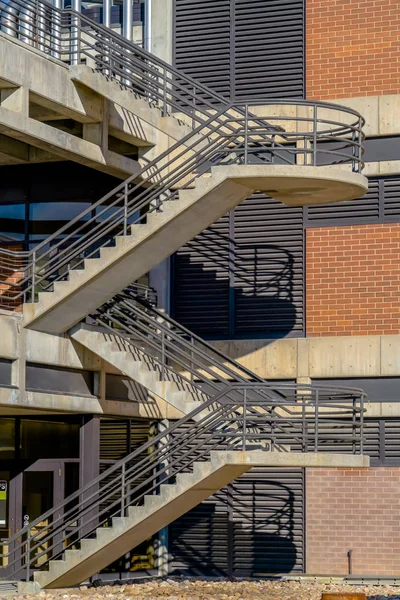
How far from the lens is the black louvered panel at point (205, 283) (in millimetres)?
28156

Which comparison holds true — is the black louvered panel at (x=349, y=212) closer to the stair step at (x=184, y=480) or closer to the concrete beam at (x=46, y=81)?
the concrete beam at (x=46, y=81)

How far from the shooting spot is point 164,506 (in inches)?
896

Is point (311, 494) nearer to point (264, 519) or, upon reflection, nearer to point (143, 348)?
point (264, 519)

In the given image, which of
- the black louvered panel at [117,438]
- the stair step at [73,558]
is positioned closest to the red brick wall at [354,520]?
the black louvered panel at [117,438]

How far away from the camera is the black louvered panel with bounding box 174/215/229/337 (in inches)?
1109

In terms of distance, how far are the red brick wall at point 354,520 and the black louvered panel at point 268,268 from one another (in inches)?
127

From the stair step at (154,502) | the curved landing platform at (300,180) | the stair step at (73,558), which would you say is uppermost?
the curved landing platform at (300,180)

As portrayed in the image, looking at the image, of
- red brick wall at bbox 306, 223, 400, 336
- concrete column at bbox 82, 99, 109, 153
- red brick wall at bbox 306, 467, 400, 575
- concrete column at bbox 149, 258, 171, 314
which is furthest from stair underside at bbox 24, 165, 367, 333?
red brick wall at bbox 306, 467, 400, 575

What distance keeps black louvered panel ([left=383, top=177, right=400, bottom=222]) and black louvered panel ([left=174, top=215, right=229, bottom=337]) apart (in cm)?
342

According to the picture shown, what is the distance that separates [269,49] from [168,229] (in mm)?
7061

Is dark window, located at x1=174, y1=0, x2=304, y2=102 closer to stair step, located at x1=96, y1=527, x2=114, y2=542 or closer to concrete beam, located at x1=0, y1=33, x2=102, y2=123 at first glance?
concrete beam, located at x1=0, y1=33, x2=102, y2=123

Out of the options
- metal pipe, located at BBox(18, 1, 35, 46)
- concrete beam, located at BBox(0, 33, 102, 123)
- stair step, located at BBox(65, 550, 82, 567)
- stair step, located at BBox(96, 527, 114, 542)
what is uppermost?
metal pipe, located at BBox(18, 1, 35, 46)

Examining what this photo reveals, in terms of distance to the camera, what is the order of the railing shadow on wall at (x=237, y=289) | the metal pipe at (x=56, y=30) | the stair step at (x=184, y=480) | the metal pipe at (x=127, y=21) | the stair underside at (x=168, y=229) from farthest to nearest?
the metal pipe at (x=127, y=21) → the railing shadow on wall at (x=237, y=289) → the metal pipe at (x=56, y=30) → the stair step at (x=184, y=480) → the stair underside at (x=168, y=229)

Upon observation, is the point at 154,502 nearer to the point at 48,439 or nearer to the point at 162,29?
the point at 48,439
